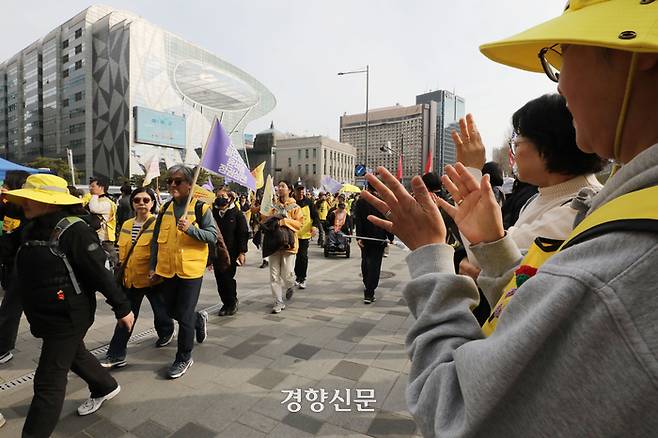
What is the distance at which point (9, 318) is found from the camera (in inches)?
152

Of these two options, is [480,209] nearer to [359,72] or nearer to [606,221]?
[606,221]

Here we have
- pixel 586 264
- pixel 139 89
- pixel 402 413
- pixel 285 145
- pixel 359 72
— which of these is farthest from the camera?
pixel 285 145

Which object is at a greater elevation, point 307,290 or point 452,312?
point 452,312

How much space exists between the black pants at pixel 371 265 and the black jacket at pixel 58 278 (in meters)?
4.15

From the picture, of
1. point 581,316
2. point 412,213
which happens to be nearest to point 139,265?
point 412,213

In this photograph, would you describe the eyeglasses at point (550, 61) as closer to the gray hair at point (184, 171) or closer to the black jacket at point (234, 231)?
the gray hair at point (184, 171)

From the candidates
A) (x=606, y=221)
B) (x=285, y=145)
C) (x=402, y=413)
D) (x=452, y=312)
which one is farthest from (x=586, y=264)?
(x=285, y=145)

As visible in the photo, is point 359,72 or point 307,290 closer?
point 307,290

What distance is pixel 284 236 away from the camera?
5.80m

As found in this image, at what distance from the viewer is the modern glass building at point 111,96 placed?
204ft

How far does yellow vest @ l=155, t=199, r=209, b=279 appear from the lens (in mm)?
3695

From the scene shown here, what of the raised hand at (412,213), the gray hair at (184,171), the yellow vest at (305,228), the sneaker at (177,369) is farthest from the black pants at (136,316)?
the yellow vest at (305,228)

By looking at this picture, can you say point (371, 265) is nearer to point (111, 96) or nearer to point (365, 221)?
point (365, 221)

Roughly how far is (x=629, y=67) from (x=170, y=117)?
7380 cm
